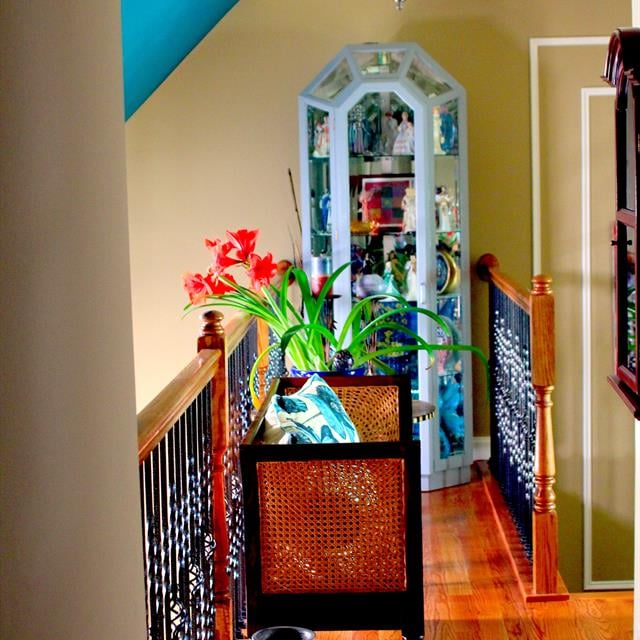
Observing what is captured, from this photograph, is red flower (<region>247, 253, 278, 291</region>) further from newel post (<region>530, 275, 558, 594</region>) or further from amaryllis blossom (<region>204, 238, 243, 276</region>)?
newel post (<region>530, 275, 558, 594</region>)

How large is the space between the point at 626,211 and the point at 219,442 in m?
1.26

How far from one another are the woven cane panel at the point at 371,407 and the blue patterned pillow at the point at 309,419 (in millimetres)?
231

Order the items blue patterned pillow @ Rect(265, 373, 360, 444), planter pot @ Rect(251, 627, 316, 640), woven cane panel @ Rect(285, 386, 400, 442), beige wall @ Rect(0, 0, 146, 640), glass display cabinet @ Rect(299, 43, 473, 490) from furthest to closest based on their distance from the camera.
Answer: glass display cabinet @ Rect(299, 43, 473, 490) < woven cane panel @ Rect(285, 386, 400, 442) < blue patterned pillow @ Rect(265, 373, 360, 444) < planter pot @ Rect(251, 627, 316, 640) < beige wall @ Rect(0, 0, 146, 640)

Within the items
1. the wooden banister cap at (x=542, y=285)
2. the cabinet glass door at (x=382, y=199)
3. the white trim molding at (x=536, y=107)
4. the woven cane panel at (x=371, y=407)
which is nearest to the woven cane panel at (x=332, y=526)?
the woven cane panel at (x=371, y=407)

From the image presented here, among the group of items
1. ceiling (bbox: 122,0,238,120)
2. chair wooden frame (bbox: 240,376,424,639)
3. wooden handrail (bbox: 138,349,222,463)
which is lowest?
chair wooden frame (bbox: 240,376,424,639)

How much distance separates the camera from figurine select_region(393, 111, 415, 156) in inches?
189

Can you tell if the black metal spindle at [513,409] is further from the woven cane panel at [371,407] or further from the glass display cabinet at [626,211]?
the glass display cabinet at [626,211]

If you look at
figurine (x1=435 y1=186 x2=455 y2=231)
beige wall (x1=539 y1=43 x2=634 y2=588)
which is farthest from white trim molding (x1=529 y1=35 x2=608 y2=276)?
figurine (x1=435 y1=186 x2=455 y2=231)

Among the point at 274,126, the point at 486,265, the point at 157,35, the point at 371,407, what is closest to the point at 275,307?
the point at 371,407

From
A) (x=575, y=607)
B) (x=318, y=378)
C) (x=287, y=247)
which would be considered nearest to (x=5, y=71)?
(x=318, y=378)

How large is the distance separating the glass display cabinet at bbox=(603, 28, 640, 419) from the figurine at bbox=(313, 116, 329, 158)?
2.66 meters

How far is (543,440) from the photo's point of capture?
3.62 m

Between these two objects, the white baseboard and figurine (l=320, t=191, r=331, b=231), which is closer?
figurine (l=320, t=191, r=331, b=231)

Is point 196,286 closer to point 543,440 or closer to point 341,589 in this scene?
point 543,440
